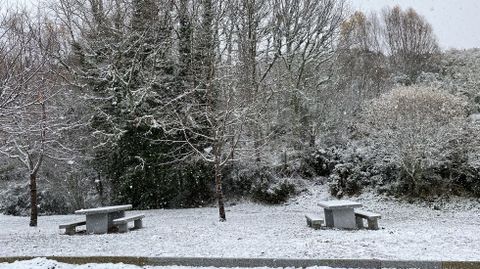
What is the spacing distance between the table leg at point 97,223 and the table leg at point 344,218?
5.33 meters

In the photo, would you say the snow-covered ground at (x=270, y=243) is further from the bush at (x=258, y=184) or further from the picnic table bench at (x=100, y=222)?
the bush at (x=258, y=184)

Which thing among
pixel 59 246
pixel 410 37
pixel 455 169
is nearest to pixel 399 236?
pixel 59 246

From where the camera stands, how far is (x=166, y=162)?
16734 mm

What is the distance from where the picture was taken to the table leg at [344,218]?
9812 millimetres

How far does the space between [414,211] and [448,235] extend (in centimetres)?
583

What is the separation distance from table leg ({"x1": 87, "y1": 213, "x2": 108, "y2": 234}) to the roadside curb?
3.51 metres

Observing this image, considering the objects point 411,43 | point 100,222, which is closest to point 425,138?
point 100,222

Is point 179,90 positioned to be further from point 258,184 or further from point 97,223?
point 97,223

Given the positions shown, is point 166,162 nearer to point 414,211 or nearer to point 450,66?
point 414,211

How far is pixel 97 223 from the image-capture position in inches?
415

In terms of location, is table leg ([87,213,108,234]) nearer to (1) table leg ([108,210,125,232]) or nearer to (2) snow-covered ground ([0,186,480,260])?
(1) table leg ([108,210,125,232])

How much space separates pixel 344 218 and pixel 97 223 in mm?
5775

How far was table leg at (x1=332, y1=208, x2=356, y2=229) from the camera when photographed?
32.2 ft

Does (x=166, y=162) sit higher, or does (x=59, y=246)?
(x=166, y=162)
